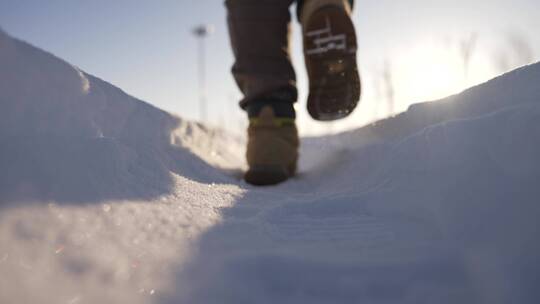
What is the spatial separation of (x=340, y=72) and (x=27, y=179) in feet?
2.47

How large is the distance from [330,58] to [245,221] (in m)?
0.60

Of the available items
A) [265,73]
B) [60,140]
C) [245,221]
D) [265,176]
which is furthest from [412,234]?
[265,73]

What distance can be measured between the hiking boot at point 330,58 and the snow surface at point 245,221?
0.39 meters

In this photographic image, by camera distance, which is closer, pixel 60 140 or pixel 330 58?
pixel 60 140

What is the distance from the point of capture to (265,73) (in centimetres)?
102

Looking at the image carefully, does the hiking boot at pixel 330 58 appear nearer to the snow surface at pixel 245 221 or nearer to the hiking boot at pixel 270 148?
the hiking boot at pixel 270 148

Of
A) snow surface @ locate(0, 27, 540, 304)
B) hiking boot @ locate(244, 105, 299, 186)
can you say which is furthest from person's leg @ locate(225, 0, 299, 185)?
snow surface @ locate(0, 27, 540, 304)

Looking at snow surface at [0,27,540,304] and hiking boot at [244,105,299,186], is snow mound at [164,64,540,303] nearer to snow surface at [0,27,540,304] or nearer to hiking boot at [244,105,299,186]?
snow surface at [0,27,540,304]

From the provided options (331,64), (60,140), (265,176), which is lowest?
(265,176)

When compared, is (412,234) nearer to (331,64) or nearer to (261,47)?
(331,64)

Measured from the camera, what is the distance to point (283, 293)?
323 millimetres

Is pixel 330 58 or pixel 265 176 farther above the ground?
pixel 330 58

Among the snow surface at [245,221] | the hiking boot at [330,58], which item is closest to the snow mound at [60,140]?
the snow surface at [245,221]

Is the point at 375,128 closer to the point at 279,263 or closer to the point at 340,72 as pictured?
the point at 340,72
